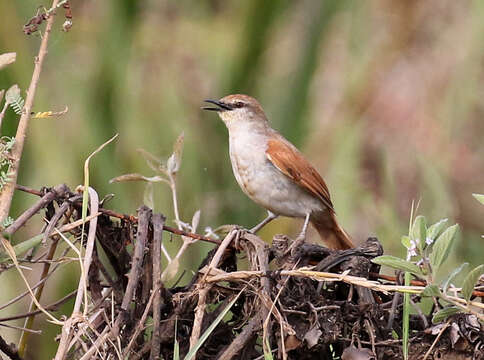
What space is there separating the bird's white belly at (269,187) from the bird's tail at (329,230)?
0.05 metres

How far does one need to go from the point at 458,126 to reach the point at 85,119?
2.81m

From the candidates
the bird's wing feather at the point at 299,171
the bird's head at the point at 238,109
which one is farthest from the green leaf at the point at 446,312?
the bird's head at the point at 238,109

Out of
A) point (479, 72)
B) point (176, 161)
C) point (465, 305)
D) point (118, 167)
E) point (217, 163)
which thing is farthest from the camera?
point (479, 72)

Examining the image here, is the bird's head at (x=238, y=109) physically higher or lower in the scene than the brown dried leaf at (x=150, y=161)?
lower

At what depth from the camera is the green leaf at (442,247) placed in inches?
85.7

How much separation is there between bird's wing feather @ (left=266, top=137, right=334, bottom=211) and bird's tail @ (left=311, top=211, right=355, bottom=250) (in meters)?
0.05

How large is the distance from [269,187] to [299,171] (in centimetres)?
17

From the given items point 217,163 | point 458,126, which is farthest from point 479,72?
point 217,163

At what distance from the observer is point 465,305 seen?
2.22 metres

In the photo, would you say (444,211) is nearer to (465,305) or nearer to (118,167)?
(118,167)

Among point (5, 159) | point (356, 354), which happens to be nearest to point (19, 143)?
point (5, 159)

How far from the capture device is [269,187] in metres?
4.38

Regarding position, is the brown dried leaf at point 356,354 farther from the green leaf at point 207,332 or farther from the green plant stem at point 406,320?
the green leaf at point 207,332

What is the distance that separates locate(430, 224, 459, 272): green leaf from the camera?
2.18 m
